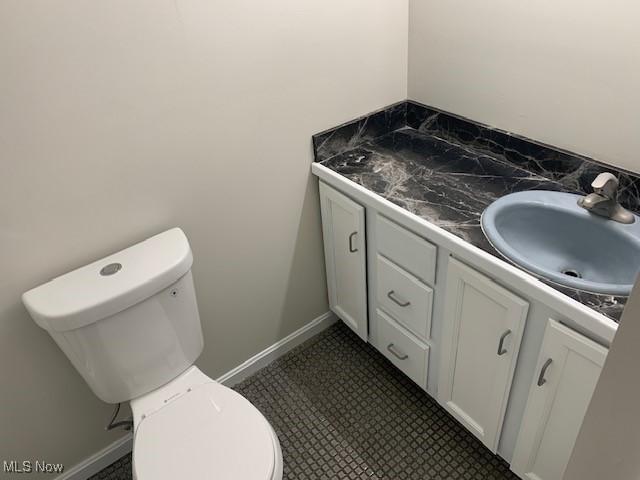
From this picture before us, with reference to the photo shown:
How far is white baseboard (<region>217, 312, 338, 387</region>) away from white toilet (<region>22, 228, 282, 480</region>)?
467 mm

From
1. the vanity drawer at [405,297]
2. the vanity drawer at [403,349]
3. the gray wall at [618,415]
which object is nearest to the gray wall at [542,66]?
the vanity drawer at [405,297]

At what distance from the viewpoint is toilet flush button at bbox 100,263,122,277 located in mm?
1263

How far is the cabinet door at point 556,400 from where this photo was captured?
3.47 feet

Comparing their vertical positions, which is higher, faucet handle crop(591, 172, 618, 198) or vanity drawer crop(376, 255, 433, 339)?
faucet handle crop(591, 172, 618, 198)

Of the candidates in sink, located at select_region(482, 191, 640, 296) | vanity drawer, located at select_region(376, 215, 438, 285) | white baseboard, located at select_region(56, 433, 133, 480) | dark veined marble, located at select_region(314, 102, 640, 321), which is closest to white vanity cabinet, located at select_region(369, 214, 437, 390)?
vanity drawer, located at select_region(376, 215, 438, 285)

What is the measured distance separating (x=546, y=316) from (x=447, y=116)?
0.87 m

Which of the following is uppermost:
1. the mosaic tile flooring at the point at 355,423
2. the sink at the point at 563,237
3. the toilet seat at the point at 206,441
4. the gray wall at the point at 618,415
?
the gray wall at the point at 618,415

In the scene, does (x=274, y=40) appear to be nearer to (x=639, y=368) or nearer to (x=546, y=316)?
(x=546, y=316)

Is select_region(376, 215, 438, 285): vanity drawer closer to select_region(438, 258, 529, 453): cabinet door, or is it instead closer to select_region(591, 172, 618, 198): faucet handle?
select_region(438, 258, 529, 453): cabinet door

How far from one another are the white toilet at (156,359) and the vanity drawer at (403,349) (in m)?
0.60

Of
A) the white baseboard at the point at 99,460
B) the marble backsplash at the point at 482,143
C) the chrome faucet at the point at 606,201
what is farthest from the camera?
the white baseboard at the point at 99,460

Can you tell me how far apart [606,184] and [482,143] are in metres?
0.50

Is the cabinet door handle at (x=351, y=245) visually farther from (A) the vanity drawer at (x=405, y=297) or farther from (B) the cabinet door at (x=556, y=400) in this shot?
(B) the cabinet door at (x=556, y=400)

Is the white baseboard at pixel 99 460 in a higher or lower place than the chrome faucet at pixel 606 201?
lower
